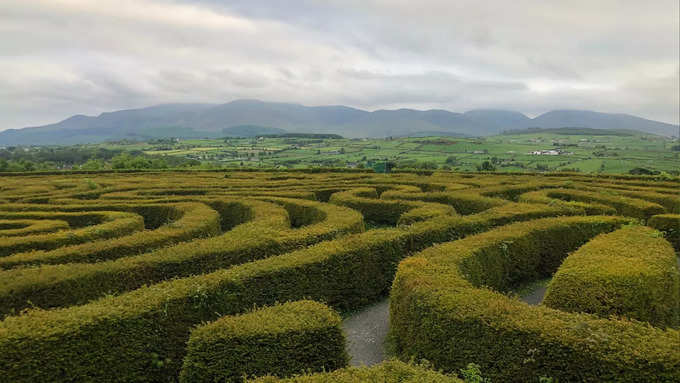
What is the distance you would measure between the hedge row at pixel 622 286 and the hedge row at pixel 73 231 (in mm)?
16523

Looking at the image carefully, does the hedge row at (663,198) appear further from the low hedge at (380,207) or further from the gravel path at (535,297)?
the low hedge at (380,207)

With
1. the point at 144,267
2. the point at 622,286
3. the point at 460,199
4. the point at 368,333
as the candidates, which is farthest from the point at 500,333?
the point at 460,199

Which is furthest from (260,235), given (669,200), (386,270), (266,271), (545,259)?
(669,200)

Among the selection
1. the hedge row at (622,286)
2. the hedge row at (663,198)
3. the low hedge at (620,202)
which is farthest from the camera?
the hedge row at (663,198)

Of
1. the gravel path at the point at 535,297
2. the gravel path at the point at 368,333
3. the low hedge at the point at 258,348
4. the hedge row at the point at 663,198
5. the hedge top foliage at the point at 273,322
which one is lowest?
the gravel path at the point at 368,333

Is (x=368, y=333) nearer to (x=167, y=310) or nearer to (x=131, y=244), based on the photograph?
(x=167, y=310)

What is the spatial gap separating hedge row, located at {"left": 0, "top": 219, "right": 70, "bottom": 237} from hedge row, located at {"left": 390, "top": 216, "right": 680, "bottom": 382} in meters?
15.6

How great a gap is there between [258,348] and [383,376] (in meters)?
3.02

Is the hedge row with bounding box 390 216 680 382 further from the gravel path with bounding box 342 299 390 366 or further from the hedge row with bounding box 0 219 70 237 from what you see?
the hedge row with bounding box 0 219 70 237

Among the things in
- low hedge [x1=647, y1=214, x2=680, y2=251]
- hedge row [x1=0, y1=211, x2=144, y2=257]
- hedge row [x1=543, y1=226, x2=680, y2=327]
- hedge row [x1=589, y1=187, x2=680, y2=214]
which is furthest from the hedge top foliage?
hedge row [x1=589, y1=187, x2=680, y2=214]

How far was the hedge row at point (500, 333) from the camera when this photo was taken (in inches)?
293

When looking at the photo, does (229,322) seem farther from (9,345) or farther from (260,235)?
(260,235)

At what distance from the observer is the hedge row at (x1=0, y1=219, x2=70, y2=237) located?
16.8 m

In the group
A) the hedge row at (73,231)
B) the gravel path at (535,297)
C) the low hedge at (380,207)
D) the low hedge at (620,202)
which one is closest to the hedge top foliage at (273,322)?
the gravel path at (535,297)
